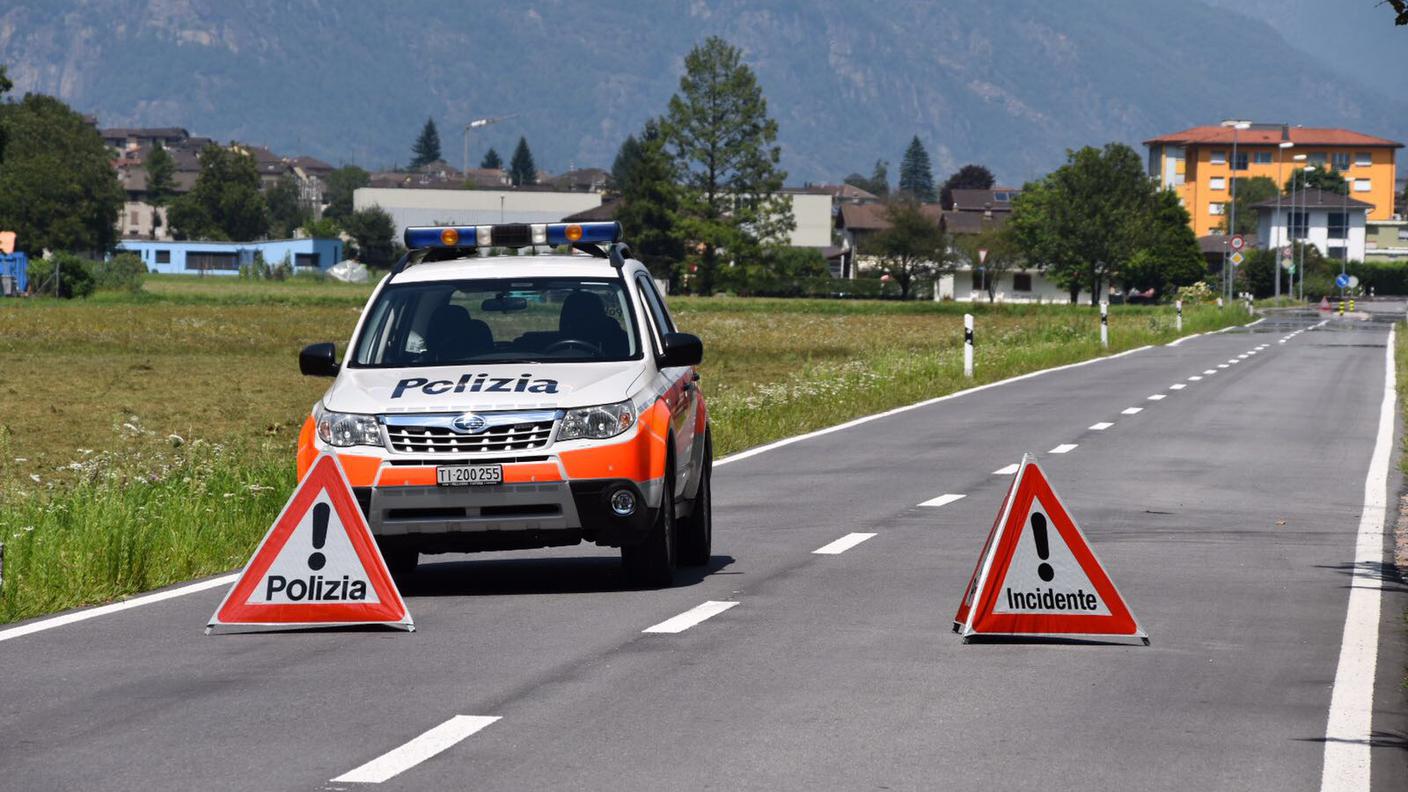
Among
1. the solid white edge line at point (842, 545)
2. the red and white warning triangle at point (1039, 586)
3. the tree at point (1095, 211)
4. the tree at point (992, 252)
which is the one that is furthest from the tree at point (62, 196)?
the red and white warning triangle at point (1039, 586)

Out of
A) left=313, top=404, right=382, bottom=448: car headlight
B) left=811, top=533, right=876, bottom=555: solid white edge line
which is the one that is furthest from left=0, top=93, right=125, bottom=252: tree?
left=313, top=404, right=382, bottom=448: car headlight

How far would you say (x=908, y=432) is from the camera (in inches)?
910

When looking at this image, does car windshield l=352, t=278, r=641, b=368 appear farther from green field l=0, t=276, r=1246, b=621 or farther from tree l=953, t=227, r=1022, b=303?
tree l=953, t=227, r=1022, b=303

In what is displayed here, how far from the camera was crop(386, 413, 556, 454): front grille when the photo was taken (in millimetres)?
10297

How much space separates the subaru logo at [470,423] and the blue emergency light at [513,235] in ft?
6.37

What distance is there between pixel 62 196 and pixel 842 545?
147 meters

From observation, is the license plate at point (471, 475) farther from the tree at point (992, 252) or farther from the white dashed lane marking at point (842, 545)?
the tree at point (992, 252)

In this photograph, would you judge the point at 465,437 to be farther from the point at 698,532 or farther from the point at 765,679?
the point at 765,679

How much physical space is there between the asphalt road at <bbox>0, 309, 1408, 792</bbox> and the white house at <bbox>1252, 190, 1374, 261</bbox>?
171914mm

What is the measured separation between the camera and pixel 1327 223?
182125mm

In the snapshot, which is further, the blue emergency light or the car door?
the blue emergency light

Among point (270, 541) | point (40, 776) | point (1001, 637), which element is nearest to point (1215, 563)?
point (1001, 637)

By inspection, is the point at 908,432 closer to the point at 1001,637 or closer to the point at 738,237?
the point at 1001,637

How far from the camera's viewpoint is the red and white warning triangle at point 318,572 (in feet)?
31.3
